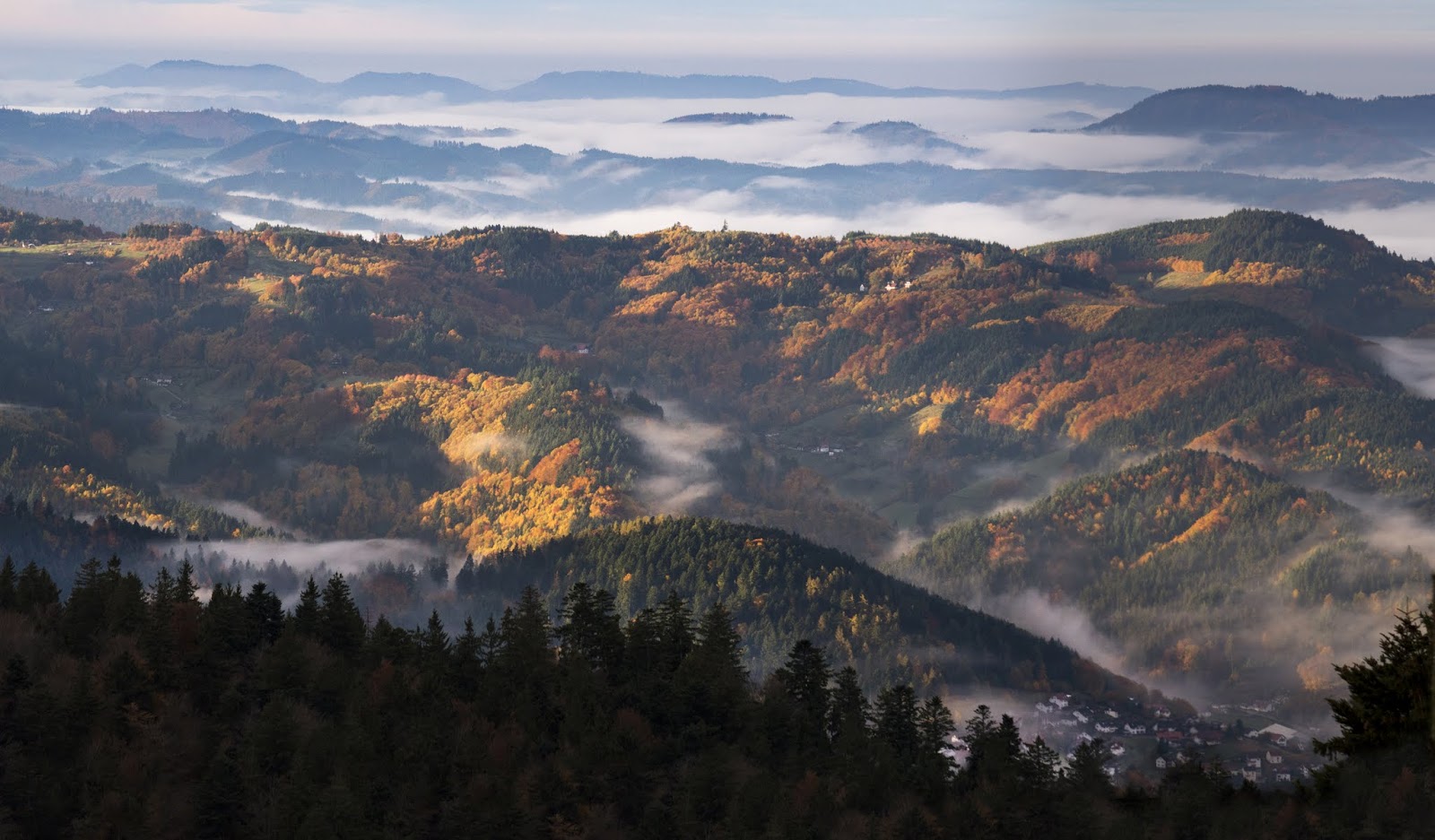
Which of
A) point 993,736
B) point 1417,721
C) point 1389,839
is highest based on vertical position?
point 1417,721

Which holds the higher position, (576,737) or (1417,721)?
(1417,721)

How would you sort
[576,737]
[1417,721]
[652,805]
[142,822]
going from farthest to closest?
[576,737]
[652,805]
[142,822]
[1417,721]

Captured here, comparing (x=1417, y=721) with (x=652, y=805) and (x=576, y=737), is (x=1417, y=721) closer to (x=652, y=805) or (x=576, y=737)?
(x=652, y=805)

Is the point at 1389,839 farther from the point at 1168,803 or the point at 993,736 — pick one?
the point at 993,736

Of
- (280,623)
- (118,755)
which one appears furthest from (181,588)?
(118,755)

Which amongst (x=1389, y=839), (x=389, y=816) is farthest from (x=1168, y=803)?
(x=389, y=816)

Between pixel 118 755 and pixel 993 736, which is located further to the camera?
pixel 993 736

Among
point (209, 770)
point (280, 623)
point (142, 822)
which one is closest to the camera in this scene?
point (142, 822)
